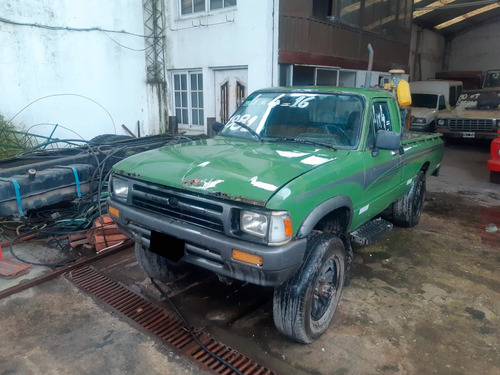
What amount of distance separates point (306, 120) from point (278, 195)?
1.56 metres

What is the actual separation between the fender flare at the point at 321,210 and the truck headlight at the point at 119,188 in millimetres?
1518

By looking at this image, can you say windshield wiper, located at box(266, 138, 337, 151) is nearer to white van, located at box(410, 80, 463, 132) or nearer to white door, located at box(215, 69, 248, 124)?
white door, located at box(215, 69, 248, 124)

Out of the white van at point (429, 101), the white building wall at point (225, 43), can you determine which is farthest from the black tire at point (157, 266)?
the white van at point (429, 101)

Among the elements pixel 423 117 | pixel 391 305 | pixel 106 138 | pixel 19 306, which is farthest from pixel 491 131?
pixel 19 306

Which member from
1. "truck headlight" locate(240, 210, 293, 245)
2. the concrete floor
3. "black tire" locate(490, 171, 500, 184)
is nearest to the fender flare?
"truck headlight" locate(240, 210, 293, 245)

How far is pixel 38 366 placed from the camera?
2775mm

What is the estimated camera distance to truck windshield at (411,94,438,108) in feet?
41.4

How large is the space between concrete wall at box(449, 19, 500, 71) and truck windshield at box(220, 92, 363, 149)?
69.7 ft

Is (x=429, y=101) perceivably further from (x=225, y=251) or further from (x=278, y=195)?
(x=225, y=251)

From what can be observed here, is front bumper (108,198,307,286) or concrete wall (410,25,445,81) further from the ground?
concrete wall (410,25,445,81)

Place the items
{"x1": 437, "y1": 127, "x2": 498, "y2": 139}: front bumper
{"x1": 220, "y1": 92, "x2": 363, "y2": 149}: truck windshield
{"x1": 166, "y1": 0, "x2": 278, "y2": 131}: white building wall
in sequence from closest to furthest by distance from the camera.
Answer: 1. {"x1": 220, "y1": 92, "x2": 363, "y2": 149}: truck windshield
2. {"x1": 166, "y1": 0, "x2": 278, "y2": 131}: white building wall
3. {"x1": 437, "y1": 127, "x2": 498, "y2": 139}: front bumper

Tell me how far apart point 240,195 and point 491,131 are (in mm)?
10954

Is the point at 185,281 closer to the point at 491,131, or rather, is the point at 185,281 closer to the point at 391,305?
the point at 391,305

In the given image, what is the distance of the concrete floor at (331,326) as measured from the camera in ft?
9.30
